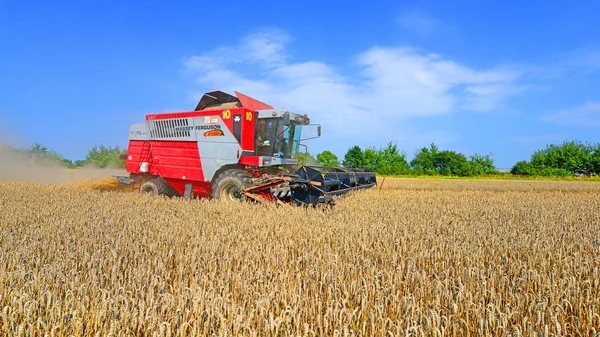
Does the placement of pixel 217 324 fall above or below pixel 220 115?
below

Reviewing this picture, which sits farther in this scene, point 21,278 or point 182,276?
point 182,276

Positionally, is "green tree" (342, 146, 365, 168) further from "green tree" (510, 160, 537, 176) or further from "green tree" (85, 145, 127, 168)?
"green tree" (85, 145, 127, 168)

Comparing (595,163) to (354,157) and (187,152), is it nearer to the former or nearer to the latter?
(354,157)

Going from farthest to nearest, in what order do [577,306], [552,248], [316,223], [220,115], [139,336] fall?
[220,115] → [316,223] → [552,248] → [577,306] → [139,336]

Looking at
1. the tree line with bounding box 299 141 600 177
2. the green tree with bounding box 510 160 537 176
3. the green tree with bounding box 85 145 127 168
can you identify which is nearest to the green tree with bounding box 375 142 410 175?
the tree line with bounding box 299 141 600 177

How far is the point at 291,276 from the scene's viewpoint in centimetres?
277

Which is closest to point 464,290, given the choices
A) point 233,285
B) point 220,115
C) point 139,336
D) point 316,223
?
point 233,285

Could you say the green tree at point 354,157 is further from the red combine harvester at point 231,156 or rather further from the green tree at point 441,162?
the red combine harvester at point 231,156

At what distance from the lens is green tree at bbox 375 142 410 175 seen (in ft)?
128

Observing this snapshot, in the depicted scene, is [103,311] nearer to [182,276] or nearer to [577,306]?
[182,276]

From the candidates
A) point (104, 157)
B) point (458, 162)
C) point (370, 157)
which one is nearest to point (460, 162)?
point (458, 162)

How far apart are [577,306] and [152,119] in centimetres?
942

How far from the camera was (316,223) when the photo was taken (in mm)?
5105

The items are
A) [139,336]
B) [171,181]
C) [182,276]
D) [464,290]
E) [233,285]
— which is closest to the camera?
[139,336]
